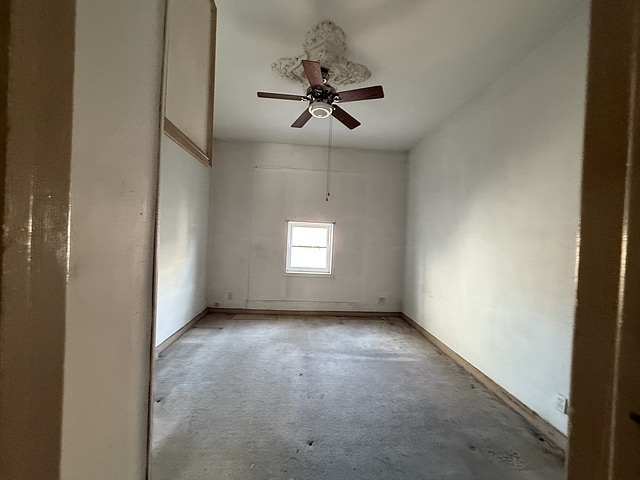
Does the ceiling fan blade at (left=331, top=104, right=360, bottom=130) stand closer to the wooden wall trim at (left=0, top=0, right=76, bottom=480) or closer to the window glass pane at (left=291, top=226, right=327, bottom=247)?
the window glass pane at (left=291, top=226, right=327, bottom=247)

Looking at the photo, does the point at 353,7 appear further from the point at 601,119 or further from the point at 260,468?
the point at 260,468

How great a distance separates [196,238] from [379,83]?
3.20 metres

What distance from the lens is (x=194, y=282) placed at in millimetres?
4633

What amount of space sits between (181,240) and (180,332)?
3.78 feet

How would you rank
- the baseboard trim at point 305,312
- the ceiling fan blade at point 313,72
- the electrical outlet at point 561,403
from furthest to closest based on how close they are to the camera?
the baseboard trim at point 305,312, the ceiling fan blade at point 313,72, the electrical outlet at point 561,403

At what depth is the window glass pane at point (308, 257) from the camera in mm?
5500

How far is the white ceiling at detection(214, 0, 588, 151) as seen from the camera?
2109 mm

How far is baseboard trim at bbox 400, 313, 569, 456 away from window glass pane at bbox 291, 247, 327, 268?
7.60ft

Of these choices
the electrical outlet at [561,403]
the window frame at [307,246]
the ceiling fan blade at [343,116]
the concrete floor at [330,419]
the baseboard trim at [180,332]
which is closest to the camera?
the concrete floor at [330,419]

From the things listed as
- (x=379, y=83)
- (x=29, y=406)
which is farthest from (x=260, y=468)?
(x=379, y=83)

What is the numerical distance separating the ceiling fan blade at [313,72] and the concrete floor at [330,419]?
97.4 inches

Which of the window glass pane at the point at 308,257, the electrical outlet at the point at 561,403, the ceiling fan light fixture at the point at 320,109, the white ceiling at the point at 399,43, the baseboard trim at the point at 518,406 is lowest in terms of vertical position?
the baseboard trim at the point at 518,406

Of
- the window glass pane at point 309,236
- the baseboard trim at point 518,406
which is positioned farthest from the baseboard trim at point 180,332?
the baseboard trim at point 518,406

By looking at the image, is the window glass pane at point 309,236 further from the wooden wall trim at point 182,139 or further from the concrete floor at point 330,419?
the wooden wall trim at point 182,139
